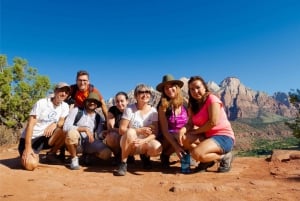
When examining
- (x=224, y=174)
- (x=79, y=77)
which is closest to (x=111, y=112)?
(x=79, y=77)

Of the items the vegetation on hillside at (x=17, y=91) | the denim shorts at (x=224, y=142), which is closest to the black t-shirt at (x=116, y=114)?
the denim shorts at (x=224, y=142)

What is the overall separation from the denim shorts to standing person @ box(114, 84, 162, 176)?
100 cm

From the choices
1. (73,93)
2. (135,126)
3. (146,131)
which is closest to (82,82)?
(73,93)

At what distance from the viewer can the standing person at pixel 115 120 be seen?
A: 6113mm

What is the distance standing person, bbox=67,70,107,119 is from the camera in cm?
646

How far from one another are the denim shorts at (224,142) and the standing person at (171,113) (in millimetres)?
623

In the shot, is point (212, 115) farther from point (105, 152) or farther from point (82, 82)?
point (82, 82)

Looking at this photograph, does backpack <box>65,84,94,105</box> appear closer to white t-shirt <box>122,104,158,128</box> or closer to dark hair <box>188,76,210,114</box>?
white t-shirt <box>122,104,158,128</box>

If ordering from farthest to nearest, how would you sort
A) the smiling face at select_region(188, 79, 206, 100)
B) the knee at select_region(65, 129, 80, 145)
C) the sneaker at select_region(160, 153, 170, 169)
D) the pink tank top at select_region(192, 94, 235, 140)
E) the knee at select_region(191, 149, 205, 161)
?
the sneaker at select_region(160, 153, 170, 169)
the knee at select_region(65, 129, 80, 145)
the pink tank top at select_region(192, 94, 235, 140)
the smiling face at select_region(188, 79, 206, 100)
the knee at select_region(191, 149, 205, 161)

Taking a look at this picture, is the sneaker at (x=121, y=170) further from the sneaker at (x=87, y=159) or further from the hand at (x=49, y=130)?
the hand at (x=49, y=130)

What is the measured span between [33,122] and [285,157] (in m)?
5.32

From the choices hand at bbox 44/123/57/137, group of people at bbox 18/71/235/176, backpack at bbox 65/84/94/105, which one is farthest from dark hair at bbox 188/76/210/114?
hand at bbox 44/123/57/137

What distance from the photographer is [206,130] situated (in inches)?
217

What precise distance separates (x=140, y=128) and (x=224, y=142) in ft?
4.83
